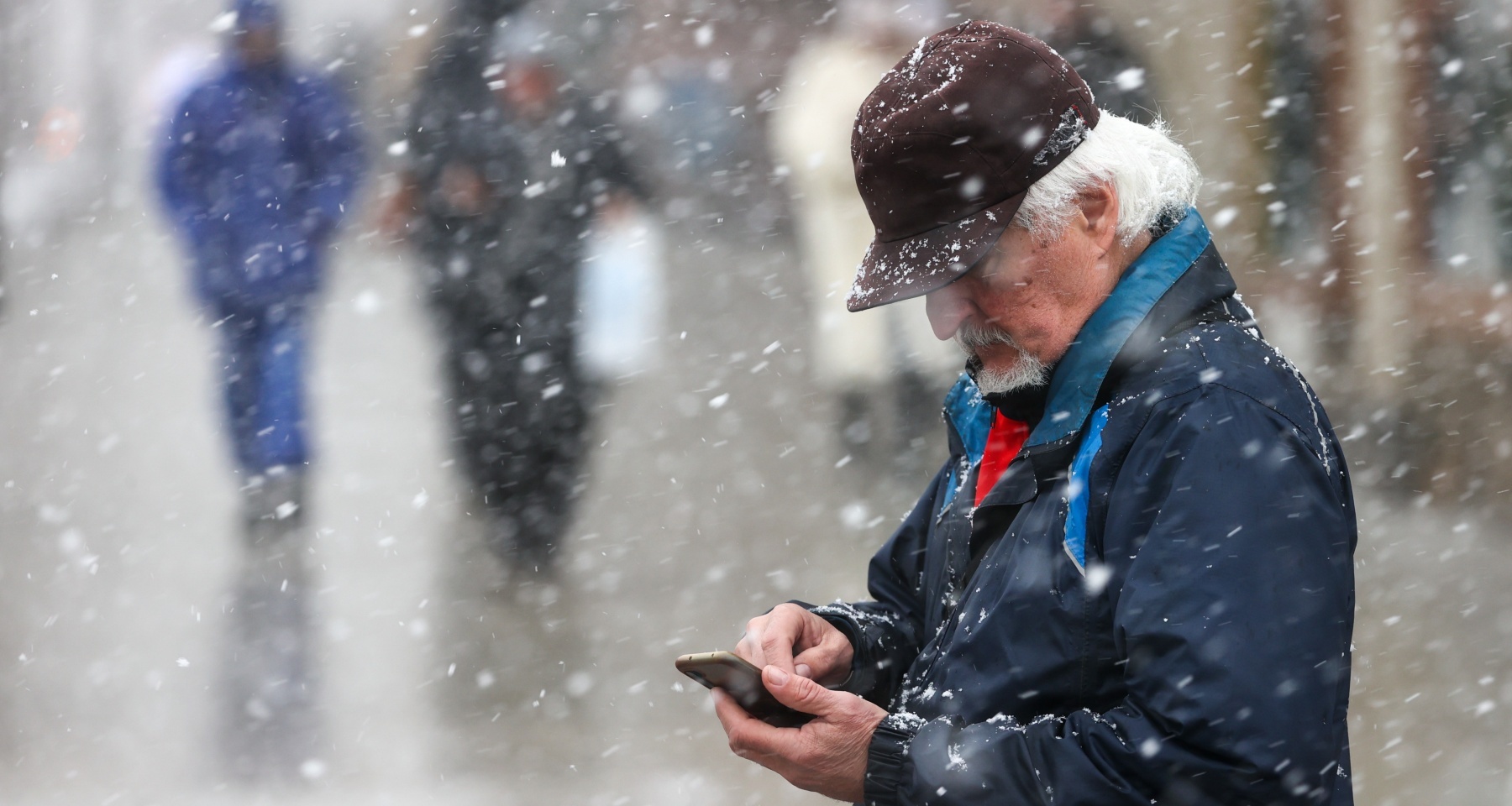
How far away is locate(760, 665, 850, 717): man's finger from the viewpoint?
1532 millimetres

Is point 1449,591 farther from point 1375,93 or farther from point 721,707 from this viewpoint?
point 721,707

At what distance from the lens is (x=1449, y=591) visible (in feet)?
13.4

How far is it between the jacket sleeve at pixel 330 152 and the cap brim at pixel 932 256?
3.04 metres

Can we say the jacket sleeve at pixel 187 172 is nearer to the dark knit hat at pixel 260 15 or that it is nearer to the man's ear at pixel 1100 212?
the dark knit hat at pixel 260 15

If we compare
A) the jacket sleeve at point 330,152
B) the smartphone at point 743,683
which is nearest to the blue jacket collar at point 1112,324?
the smartphone at point 743,683

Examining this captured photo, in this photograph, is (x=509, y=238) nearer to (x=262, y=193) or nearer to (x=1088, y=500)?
(x=262, y=193)

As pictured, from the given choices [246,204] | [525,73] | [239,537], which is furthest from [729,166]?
[239,537]

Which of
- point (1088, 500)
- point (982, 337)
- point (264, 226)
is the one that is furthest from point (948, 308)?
point (264, 226)

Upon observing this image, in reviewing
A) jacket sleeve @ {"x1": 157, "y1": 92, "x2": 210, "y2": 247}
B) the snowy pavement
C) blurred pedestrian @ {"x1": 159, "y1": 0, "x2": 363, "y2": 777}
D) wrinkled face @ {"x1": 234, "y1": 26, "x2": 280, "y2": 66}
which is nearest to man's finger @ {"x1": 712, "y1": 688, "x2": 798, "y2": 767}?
the snowy pavement

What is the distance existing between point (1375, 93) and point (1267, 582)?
3598mm

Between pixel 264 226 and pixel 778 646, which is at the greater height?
pixel 778 646

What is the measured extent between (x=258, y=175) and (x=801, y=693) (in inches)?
134

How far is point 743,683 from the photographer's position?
1.62m

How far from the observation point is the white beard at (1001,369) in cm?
156
